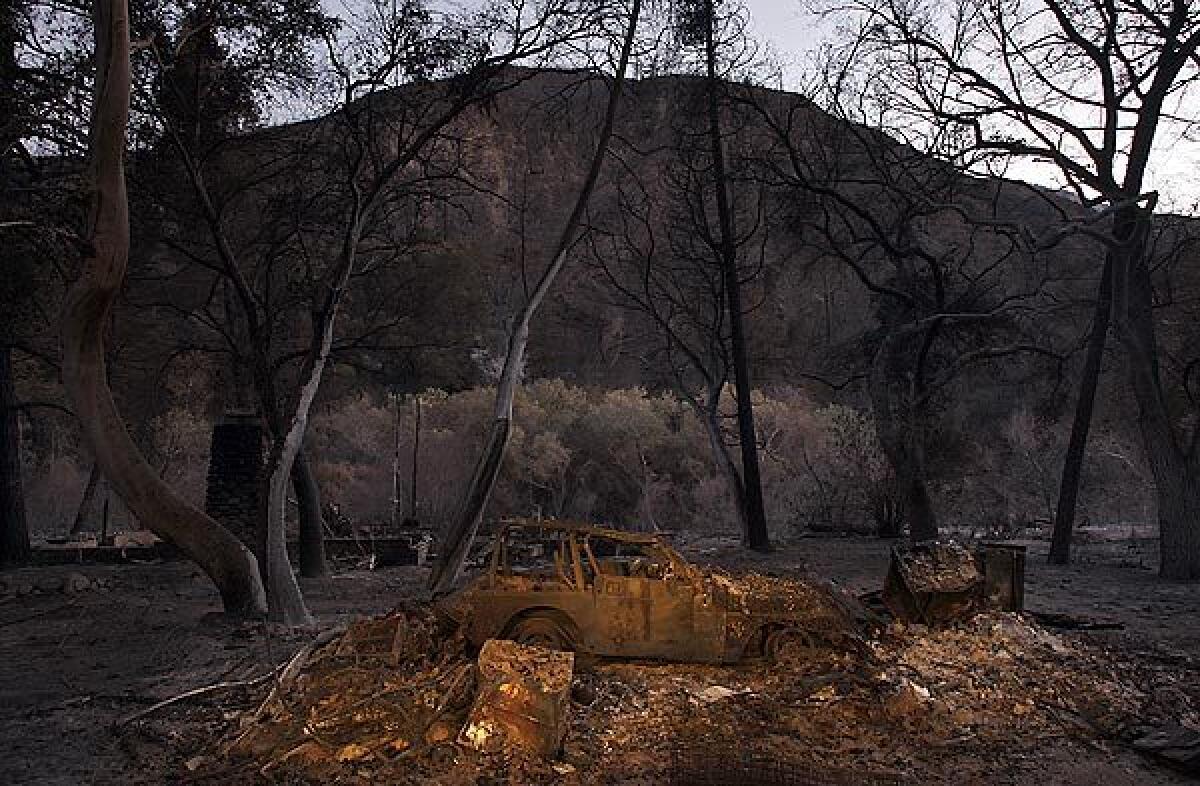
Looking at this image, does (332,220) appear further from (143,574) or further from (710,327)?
(710,327)

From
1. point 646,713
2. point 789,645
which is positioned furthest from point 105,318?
point 789,645

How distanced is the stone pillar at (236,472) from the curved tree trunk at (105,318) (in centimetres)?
660

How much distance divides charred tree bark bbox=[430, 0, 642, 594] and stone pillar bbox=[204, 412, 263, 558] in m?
6.50

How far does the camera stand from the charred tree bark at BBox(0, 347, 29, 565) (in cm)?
1836

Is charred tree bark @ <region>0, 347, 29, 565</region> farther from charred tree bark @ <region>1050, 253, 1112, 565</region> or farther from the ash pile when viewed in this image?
charred tree bark @ <region>1050, 253, 1112, 565</region>

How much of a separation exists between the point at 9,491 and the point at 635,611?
15.6 meters

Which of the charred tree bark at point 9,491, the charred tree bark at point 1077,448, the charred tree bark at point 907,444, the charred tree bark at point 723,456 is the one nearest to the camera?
the charred tree bark at point 9,491

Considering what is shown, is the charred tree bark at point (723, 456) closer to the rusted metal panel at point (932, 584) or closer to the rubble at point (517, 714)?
the rusted metal panel at point (932, 584)

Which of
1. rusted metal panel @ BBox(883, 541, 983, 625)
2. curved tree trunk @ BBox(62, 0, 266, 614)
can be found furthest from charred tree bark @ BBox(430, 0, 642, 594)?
rusted metal panel @ BBox(883, 541, 983, 625)

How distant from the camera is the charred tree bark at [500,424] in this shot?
516 inches

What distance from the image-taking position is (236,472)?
18.2 m

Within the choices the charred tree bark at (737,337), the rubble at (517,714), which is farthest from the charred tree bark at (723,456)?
the rubble at (517,714)

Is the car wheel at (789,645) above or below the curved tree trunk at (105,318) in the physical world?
below

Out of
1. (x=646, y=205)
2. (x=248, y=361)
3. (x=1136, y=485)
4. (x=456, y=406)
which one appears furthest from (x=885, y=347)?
(x=1136, y=485)
